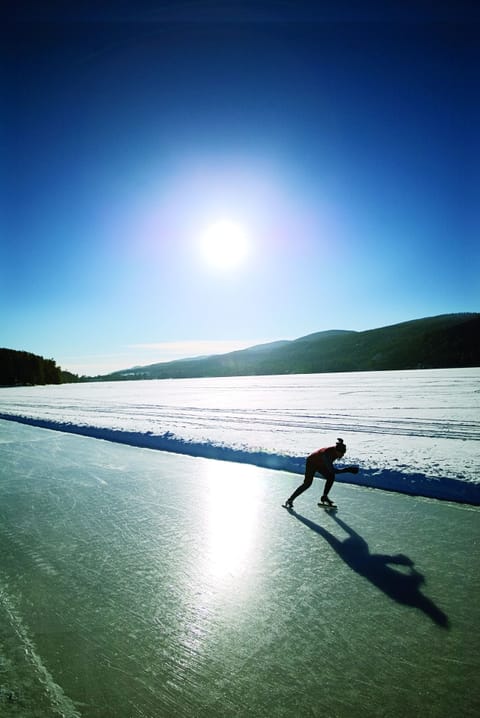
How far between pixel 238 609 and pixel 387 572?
1.74 metres

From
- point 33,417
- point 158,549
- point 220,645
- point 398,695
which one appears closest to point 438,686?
point 398,695

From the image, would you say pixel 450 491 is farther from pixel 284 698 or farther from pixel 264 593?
pixel 284 698

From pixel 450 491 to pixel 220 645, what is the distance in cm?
599

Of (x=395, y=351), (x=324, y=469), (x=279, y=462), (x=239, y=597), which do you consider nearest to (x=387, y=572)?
(x=239, y=597)

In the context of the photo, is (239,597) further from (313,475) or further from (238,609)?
(313,475)

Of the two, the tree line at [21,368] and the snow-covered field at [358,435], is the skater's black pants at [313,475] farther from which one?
the tree line at [21,368]

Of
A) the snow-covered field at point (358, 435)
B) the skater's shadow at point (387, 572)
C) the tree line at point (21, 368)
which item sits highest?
the tree line at point (21, 368)

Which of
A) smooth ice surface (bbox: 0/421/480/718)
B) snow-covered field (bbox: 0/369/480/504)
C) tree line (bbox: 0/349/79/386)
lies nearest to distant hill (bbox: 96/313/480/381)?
tree line (bbox: 0/349/79/386)

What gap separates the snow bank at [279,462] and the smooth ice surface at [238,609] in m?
0.62

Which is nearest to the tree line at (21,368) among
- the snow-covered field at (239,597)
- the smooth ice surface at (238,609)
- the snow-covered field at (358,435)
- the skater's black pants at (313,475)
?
the snow-covered field at (358,435)

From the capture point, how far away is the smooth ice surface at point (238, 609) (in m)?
2.74

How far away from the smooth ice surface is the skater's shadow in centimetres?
2

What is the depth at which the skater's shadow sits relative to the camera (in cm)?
377

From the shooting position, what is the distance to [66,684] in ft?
9.43
